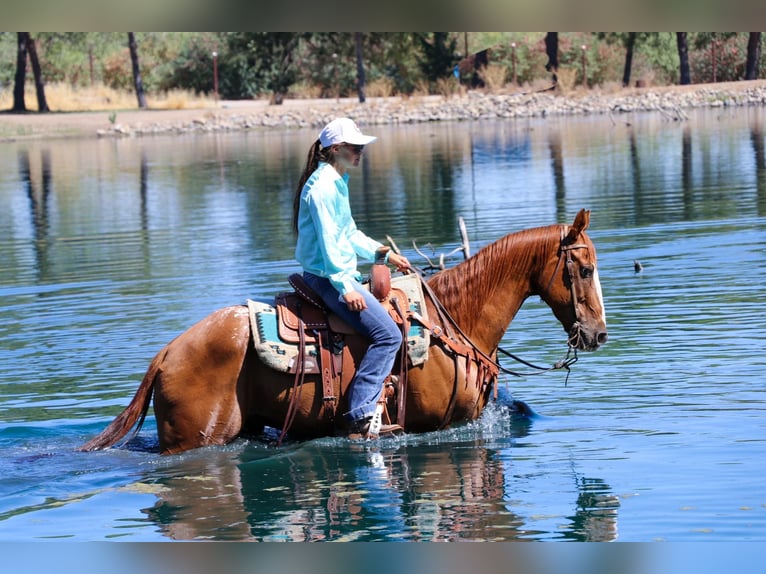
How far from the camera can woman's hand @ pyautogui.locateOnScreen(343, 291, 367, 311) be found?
7.43 meters

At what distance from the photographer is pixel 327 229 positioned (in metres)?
7.36

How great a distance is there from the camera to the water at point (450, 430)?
22.8 ft

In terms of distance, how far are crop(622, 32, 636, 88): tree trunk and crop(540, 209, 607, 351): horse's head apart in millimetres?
48480

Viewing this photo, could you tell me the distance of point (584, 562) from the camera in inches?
170

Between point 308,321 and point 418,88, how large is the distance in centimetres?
5803

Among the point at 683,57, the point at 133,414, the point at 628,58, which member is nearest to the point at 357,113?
the point at 628,58

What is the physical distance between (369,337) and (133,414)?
1.65 meters

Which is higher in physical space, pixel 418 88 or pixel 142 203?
pixel 418 88

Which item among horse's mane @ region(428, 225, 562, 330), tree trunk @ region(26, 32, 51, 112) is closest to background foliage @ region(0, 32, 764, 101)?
tree trunk @ region(26, 32, 51, 112)

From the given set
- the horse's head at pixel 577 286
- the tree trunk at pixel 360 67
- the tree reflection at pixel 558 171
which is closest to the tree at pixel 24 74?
the tree trunk at pixel 360 67

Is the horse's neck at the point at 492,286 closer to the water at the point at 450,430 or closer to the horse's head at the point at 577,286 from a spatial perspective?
the horse's head at the point at 577,286

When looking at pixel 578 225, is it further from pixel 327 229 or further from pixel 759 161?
pixel 759 161
